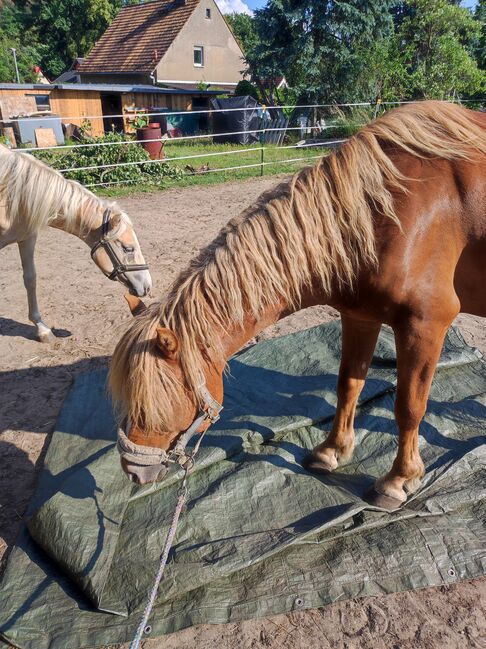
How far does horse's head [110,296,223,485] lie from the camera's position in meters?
1.69

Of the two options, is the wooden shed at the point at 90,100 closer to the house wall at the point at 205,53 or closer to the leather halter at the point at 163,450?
the house wall at the point at 205,53

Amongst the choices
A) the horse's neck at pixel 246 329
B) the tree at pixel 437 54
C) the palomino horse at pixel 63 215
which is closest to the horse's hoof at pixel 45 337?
the palomino horse at pixel 63 215

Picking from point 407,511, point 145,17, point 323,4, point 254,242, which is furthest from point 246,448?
point 145,17

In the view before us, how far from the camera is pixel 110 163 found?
1019 cm

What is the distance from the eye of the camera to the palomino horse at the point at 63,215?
338 cm

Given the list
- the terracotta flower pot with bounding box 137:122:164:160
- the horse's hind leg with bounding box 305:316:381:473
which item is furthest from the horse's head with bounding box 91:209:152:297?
the terracotta flower pot with bounding box 137:122:164:160

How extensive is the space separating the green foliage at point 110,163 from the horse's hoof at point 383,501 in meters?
8.74

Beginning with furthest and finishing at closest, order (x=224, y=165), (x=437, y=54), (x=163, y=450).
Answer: (x=437, y=54)
(x=224, y=165)
(x=163, y=450)

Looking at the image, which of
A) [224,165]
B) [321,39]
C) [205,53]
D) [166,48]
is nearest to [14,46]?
[205,53]

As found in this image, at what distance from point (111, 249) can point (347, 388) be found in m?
2.21

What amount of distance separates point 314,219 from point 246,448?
1.47m

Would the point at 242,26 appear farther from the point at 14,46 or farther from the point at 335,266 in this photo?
the point at 335,266

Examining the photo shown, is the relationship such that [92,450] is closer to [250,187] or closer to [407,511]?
[407,511]

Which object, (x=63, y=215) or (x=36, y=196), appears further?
(x=63, y=215)
